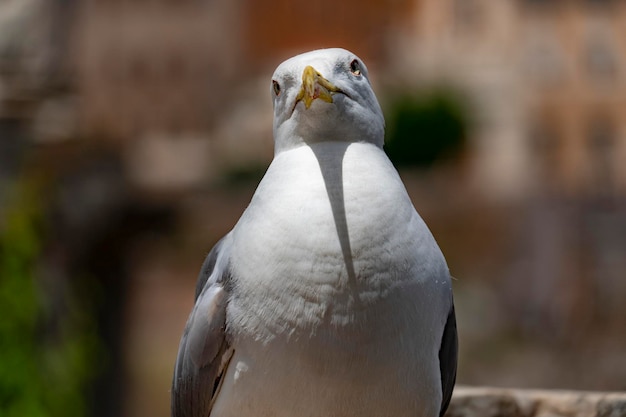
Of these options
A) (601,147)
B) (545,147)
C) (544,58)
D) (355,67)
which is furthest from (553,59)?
(355,67)

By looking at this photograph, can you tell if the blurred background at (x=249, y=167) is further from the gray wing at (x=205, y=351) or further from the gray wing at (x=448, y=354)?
the gray wing at (x=448, y=354)

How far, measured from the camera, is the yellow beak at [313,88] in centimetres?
238

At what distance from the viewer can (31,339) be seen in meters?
7.70

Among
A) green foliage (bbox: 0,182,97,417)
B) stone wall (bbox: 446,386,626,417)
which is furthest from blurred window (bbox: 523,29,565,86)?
stone wall (bbox: 446,386,626,417)

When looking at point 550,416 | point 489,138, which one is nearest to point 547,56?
point 489,138

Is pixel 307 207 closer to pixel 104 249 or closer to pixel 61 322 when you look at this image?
pixel 61 322

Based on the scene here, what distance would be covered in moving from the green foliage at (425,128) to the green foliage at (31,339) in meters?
10.6

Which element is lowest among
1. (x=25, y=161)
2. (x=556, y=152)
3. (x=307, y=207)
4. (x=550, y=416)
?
(x=556, y=152)

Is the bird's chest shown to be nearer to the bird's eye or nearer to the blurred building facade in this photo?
the bird's eye

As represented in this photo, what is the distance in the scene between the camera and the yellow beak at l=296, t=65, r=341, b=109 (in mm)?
2383

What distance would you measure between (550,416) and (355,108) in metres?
1.38

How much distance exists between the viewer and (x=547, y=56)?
29.1 metres

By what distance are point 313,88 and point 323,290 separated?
412 millimetres

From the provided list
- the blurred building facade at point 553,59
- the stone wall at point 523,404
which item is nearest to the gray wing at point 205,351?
the stone wall at point 523,404
